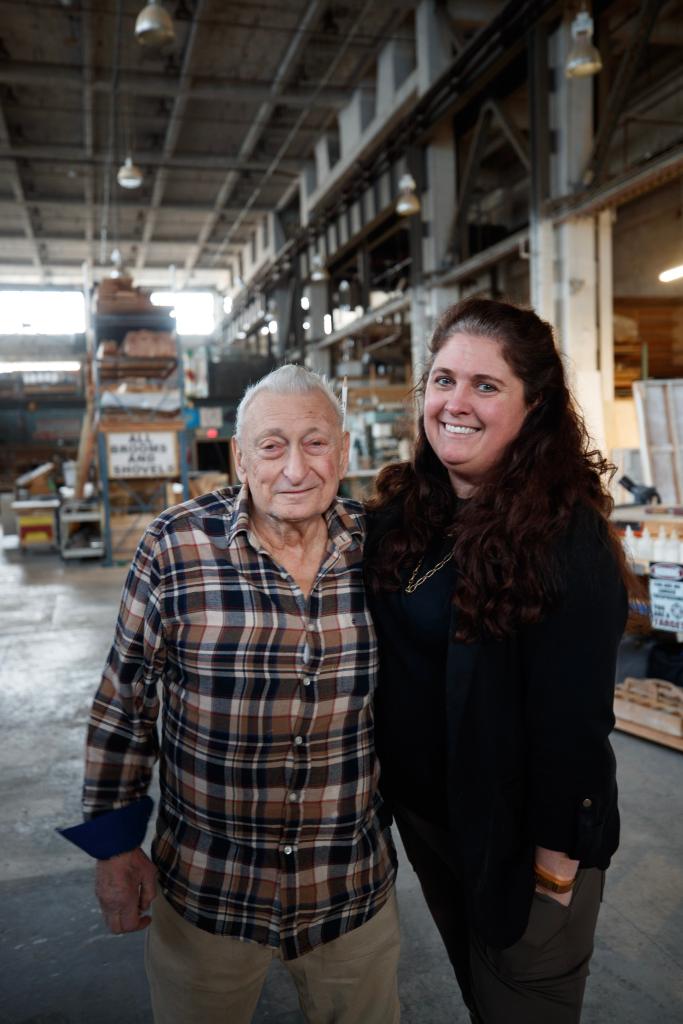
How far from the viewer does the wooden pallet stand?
4.08m

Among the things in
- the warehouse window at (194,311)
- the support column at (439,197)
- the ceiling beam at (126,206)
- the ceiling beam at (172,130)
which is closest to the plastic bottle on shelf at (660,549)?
the support column at (439,197)

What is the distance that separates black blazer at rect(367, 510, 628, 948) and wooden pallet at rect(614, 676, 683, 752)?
2.80 metres

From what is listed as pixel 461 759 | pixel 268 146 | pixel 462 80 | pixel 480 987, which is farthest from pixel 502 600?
pixel 268 146

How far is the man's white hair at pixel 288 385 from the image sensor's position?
1650mm

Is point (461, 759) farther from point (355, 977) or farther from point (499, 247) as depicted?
point (499, 247)

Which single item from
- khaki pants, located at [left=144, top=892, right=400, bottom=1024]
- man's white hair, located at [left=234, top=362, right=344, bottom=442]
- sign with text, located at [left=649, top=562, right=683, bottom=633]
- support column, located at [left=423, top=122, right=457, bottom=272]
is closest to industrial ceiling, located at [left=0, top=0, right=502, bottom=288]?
support column, located at [left=423, top=122, right=457, bottom=272]

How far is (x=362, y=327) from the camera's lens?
46.7ft

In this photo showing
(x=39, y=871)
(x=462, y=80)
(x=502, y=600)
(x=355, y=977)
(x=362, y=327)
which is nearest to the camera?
(x=502, y=600)

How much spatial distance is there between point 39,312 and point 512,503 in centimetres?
3033

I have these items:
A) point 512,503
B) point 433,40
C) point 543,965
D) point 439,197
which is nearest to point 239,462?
point 512,503

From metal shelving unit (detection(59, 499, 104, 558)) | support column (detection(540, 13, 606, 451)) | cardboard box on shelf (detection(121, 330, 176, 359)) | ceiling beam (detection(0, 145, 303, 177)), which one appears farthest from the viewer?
ceiling beam (detection(0, 145, 303, 177))

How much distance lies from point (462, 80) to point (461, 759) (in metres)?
10.4

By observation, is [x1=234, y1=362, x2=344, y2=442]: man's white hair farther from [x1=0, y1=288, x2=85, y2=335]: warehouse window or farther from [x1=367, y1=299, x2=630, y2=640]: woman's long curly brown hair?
[x1=0, y1=288, x2=85, y2=335]: warehouse window

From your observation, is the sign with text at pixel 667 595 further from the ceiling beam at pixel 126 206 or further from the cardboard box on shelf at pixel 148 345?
the ceiling beam at pixel 126 206
